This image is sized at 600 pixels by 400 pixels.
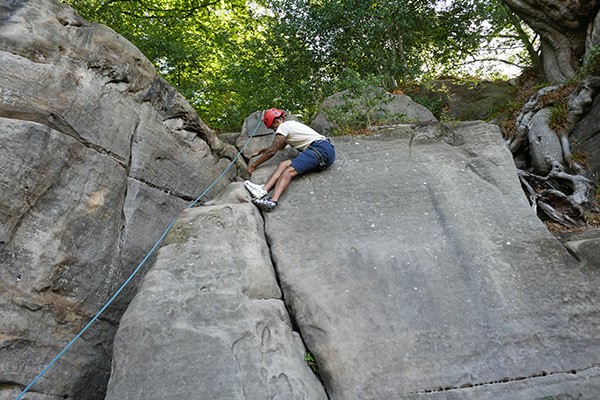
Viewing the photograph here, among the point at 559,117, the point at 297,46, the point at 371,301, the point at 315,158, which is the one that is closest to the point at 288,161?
the point at 315,158

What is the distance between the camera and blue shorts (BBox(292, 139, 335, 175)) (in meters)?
4.91

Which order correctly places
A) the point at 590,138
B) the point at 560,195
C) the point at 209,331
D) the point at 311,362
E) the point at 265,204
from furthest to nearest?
the point at 590,138 < the point at 560,195 < the point at 265,204 < the point at 311,362 < the point at 209,331

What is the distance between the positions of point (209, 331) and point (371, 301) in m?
1.58

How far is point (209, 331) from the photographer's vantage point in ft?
9.64

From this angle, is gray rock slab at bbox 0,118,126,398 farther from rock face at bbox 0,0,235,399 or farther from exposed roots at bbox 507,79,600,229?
exposed roots at bbox 507,79,600,229

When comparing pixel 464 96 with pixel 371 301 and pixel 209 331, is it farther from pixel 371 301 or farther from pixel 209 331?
pixel 209 331

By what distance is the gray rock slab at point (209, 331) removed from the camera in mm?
2656

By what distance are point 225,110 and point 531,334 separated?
9226mm

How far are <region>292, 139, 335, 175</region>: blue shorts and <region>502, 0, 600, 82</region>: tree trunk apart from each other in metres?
6.84

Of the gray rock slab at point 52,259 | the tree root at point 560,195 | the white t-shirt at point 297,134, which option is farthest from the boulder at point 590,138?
the gray rock slab at point 52,259

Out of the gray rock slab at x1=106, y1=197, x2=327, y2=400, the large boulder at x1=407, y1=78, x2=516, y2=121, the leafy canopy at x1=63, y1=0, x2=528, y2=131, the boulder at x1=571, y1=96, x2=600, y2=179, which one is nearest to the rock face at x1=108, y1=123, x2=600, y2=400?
the gray rock slab at x1=106, y1=197, x2=327, y2=400

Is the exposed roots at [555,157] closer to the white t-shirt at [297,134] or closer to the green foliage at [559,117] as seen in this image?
the green foliage at [559,117]

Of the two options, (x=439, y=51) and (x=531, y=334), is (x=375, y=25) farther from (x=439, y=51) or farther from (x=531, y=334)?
(x=531, y=334)

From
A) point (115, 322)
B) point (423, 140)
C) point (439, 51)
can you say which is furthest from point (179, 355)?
point (439, 51)
